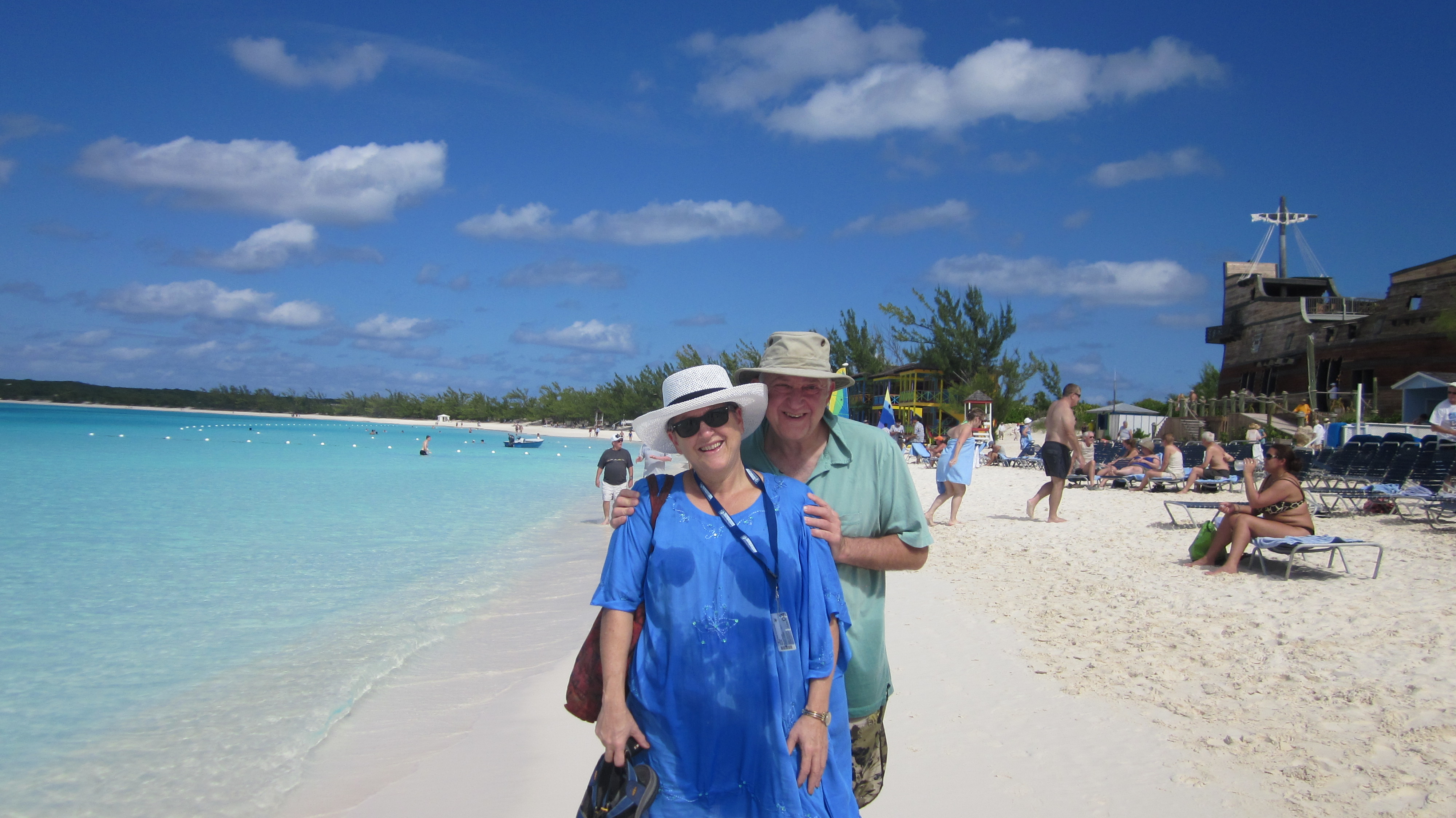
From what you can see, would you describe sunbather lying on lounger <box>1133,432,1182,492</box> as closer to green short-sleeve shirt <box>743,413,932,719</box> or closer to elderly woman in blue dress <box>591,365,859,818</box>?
green short-sleeve shirt <box>743,413,932,719</box>

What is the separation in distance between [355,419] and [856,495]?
540 ft

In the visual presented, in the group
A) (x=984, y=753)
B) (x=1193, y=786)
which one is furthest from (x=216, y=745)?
(x=1193, y=786)

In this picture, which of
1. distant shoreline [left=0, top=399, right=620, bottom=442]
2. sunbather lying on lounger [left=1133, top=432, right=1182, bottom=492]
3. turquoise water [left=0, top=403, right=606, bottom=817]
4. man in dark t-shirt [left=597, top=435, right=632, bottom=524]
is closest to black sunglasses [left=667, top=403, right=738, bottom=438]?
turquoise water [left=0, top=403, right=606, bottom=817]

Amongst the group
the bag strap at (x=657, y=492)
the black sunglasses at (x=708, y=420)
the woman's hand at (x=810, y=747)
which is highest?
the black sunglasses at (x=708, y=420)

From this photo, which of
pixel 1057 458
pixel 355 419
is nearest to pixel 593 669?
pixel 1057 458

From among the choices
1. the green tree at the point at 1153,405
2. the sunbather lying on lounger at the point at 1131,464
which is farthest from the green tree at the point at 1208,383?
the sunbather lying on lounger at the point at 1131,464

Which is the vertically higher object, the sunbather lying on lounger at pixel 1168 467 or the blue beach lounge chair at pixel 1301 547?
the sunbather lying on lounger at pixel 1168 467

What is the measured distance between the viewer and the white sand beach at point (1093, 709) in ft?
11.8

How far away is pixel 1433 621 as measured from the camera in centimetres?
572

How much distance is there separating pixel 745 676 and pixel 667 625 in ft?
0.65

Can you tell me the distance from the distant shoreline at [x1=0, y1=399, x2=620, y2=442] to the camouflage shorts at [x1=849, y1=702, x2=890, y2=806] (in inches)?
2725

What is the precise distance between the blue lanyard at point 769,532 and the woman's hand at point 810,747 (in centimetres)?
29

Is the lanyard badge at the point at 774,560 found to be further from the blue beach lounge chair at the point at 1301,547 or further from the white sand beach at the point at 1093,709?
the blue beach lounge chair at the point at 1301,547

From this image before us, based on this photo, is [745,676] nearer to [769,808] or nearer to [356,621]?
[769,808]
